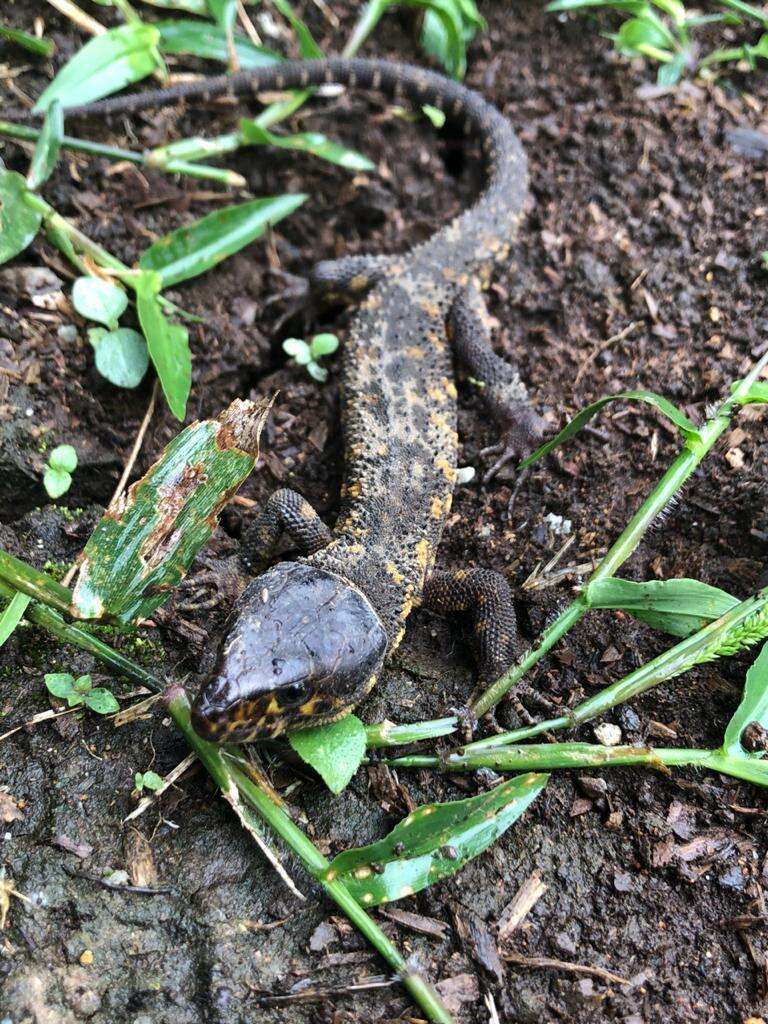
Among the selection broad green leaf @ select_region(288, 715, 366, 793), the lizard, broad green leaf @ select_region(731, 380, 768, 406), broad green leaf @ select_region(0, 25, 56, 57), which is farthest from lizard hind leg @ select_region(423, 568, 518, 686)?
broad green leaf @ select_region(0, 25, 56, 57)

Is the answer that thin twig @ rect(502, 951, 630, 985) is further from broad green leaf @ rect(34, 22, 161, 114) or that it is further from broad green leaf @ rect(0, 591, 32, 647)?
broad green leaf @ rect(34, 22, 161, 114)

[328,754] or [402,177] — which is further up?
[402,177]

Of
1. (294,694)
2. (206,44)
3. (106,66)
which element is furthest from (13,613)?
(206,44)

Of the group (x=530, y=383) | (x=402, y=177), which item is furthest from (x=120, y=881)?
(x=402, y=177)

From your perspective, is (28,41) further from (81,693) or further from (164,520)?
(81,693)

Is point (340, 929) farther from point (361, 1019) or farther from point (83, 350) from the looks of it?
point (83, 350)

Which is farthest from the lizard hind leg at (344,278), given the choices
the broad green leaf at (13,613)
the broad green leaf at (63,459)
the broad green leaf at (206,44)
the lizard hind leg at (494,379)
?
the broad green leaf at (13,613)

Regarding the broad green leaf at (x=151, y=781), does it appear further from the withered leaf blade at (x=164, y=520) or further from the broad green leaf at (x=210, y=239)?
the broad green leaf at (x=210, y=239)
